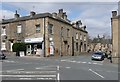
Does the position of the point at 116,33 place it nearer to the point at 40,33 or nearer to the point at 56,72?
the point at 40,33

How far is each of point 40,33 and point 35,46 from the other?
2.61m

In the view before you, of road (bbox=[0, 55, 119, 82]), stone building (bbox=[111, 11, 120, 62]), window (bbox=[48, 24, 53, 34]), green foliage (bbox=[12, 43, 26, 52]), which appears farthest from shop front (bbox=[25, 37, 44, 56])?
road (bbox=[0, 55, 119, 82])

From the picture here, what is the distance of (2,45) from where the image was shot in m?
54.7

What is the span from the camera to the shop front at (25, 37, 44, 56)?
48219mm

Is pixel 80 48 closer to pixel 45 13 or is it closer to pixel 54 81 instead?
pixel 45 13

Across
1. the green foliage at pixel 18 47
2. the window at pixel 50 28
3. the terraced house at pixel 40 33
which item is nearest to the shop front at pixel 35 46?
the terraced house at pixel 40 33

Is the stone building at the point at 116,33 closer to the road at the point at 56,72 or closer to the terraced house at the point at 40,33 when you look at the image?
the road at the point at 56,72

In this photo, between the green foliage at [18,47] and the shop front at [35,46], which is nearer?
the shop front at [35,46]

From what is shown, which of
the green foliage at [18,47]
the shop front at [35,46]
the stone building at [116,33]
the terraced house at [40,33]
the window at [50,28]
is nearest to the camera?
the stone building at [116,33]

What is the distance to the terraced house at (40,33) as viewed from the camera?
48594 millimetres

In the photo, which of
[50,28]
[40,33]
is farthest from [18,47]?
[50,28]

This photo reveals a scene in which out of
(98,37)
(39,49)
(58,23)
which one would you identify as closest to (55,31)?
(58,23)

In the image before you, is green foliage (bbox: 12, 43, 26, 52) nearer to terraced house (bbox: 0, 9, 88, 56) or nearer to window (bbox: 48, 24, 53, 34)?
terraced house (bbox: 0, 9, 88, 56)

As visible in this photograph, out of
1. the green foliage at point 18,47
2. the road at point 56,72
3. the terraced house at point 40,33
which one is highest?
the terraced house at point 40,33
